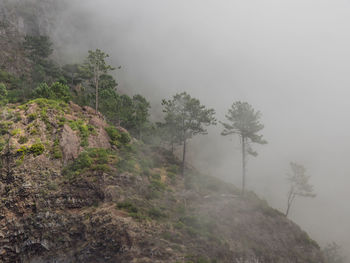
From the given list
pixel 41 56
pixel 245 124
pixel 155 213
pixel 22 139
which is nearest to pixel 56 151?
pixel 22 139

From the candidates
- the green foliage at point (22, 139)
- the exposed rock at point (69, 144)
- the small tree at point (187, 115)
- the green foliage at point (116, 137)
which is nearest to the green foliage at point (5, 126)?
the green foliage at point (22, 139)

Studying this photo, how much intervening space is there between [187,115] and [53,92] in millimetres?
21670

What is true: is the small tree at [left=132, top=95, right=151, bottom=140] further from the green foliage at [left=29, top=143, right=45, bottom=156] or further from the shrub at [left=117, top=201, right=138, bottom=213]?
the shrub at [left=117, top=201, right=138, bottom=213]

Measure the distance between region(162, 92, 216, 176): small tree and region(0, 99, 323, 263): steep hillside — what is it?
895 cm

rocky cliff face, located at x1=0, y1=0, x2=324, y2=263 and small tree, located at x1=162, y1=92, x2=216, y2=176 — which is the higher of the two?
small tree, located at x1=162, y1=92, x2=216, y2=176

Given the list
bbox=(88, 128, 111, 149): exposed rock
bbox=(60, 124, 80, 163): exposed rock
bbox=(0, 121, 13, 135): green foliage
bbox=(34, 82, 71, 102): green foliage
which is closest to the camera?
bbox=(0, 121, 13, 135): green foliage

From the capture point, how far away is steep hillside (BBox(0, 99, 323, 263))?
1694cm

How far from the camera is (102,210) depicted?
19.3 metres

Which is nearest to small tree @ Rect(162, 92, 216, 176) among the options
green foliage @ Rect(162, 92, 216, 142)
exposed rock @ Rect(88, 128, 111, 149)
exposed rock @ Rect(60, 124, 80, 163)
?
green foliage @ Rect(162, 92, 216, 142)

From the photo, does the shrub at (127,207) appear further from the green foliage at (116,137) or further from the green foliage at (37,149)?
the green foliage at (116,137)

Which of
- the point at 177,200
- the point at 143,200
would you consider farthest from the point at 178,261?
the point at 177,200

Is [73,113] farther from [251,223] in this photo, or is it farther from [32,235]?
[251,223]

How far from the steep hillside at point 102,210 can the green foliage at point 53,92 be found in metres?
4.93

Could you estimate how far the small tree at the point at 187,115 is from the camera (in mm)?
36562
